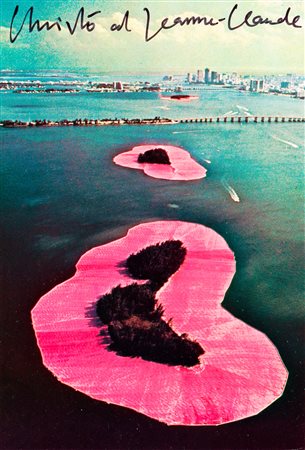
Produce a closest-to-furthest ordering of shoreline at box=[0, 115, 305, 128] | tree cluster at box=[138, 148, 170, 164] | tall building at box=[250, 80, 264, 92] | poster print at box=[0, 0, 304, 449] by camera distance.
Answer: poster print at box=[0, 0, 304, 449] < tree cluster at box=[138, 148, 170, 164] < shoreline at box=[0, 115, 305, 128] < tall building at box=[250, 80, 264, 92]

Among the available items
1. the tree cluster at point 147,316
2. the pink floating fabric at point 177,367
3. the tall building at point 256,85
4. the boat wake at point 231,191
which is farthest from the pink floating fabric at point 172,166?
the tall building at point 256,85

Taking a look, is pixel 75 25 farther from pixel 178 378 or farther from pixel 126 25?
pixel 178 378

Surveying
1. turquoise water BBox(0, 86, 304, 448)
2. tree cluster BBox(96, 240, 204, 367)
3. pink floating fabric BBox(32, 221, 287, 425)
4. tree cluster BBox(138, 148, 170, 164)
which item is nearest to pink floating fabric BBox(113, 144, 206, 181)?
tree cluster BBox(138, 148, 170, 164)

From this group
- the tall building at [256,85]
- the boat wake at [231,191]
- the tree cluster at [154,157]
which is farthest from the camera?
the tall building at [256,85]

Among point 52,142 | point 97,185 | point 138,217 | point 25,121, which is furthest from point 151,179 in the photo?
point 25,121

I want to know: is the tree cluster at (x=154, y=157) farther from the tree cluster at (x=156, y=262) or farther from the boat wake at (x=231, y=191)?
the tree cluster at (x=156, y=262)

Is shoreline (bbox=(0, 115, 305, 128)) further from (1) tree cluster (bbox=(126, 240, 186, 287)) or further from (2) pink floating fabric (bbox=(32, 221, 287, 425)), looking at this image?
(2) pink floating fabric (bbox=(32, 221, 287, 425))

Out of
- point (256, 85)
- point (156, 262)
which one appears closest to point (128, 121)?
point (156, 262)
